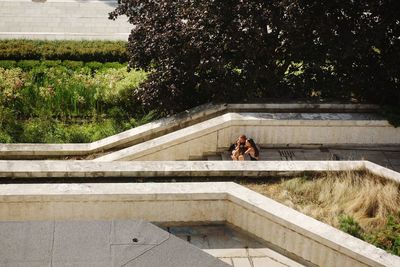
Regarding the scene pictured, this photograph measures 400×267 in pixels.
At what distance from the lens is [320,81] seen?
498 inches

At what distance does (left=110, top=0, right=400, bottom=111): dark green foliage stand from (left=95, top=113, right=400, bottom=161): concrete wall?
1094 millimetres

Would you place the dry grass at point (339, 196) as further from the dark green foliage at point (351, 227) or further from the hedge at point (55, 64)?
the hedge at point (55, 64)

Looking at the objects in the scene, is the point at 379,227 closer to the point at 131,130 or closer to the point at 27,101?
the point at 131,130

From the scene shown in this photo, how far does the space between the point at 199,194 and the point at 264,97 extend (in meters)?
5.54

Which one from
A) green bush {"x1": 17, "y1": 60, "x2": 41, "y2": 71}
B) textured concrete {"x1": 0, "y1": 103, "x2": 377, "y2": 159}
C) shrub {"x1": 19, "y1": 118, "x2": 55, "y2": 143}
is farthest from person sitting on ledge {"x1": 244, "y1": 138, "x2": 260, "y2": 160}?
green bush {"x1": 17, "y1": 60, "x2": 41, "y2": 71}

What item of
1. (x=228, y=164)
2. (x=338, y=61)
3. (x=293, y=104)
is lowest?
(x=228, y=164)

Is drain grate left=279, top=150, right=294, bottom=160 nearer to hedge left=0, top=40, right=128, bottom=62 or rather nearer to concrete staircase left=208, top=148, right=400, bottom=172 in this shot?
concrete staircase left=208, top=148, right=400, bottom=172

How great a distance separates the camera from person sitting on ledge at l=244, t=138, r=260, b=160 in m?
10.6

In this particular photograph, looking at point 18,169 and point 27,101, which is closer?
point 18,169

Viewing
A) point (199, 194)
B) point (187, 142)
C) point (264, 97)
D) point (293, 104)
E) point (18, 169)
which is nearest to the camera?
point (199, 194)

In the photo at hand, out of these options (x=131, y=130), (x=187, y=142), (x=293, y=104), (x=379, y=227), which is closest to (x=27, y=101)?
(x=131, y=130)

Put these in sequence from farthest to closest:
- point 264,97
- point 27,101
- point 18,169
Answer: point 27,101
point 264,97
point 18,169

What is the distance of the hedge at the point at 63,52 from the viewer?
17.6 meters

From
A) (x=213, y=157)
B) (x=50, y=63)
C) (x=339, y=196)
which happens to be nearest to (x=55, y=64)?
(x=50, y=63)
